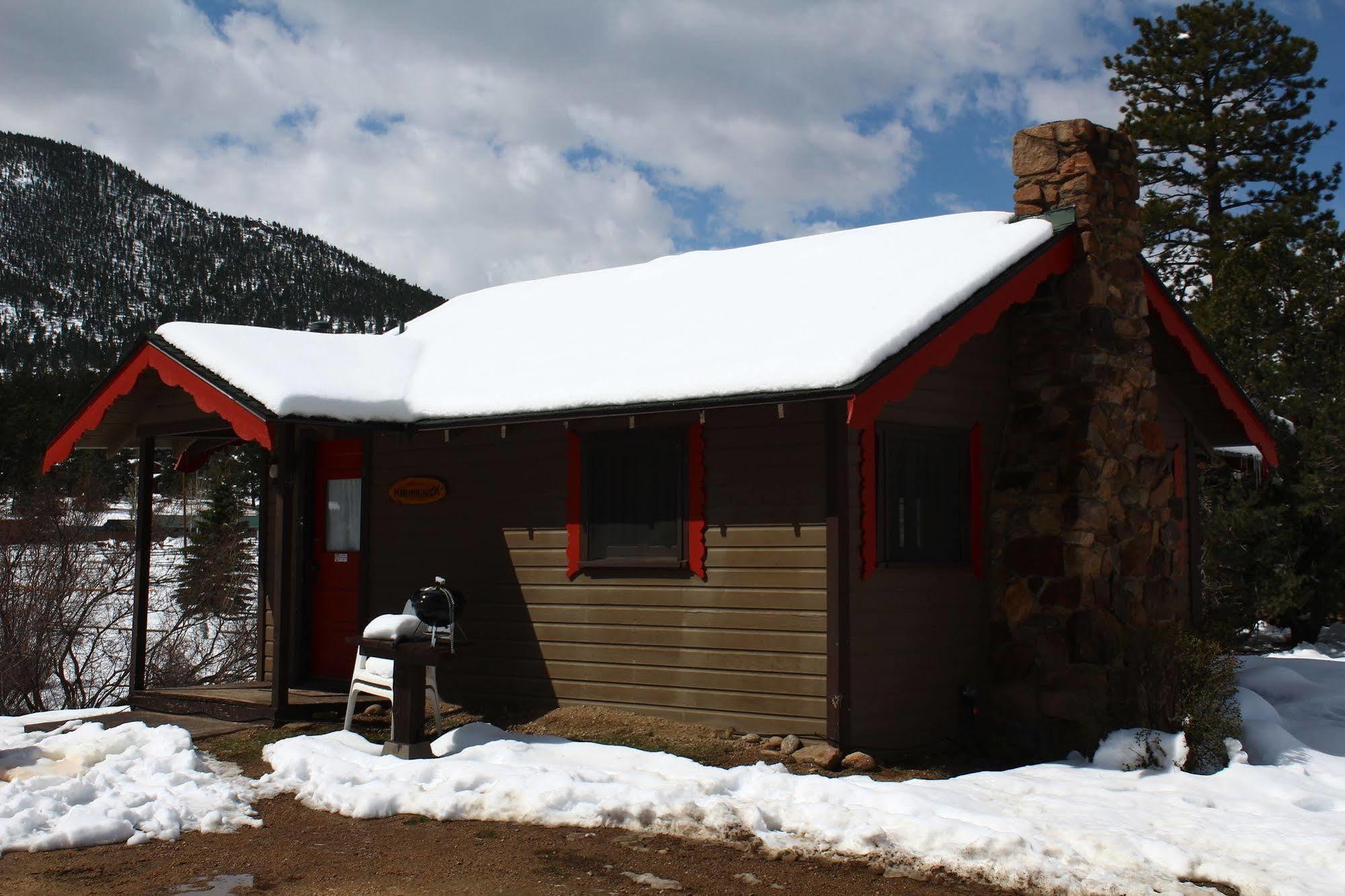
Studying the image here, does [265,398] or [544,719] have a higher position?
[265,398]

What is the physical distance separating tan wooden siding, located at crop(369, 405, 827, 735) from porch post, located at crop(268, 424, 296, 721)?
4.92 ft

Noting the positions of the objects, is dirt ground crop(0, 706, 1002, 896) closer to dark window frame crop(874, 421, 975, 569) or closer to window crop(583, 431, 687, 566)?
window crop(583, 431, 687, 566)

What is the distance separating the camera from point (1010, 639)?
31.1ft

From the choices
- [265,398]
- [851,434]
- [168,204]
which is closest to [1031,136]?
[851,434]

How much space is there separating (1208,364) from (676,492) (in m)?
5.41

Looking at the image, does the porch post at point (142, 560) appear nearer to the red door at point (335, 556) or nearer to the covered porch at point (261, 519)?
the covered porch at point (261, 519)

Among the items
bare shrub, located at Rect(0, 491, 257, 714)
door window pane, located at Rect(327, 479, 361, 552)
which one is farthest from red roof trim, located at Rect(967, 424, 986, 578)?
bare shrub, located at Rect(0, 491, 257, 714)

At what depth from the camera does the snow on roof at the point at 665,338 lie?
8.39m

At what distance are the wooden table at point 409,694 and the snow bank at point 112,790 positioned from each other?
1.00 metres

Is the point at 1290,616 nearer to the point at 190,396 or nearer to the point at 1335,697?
the point at 1335,697

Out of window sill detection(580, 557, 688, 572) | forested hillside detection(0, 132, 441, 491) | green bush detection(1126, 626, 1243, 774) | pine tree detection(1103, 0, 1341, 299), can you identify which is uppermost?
forested hillside detection(0, 132, 441, 491)

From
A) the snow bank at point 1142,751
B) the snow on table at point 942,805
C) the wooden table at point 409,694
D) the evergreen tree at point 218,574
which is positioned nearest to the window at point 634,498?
the snow on table at point 942,805

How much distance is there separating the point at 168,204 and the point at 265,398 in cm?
18231

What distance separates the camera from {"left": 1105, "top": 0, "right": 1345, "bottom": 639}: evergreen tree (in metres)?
16.8
